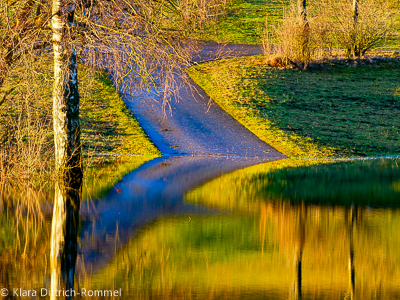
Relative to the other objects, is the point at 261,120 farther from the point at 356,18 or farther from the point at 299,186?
the point at 356,18

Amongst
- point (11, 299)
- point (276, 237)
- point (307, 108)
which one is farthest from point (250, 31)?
point (11, 299)

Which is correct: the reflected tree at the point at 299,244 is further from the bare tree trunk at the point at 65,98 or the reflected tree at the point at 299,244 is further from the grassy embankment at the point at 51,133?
the bare tree trunk at the point at 65,98

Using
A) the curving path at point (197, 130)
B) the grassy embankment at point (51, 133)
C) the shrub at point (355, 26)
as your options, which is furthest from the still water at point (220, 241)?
the shrub at point (355, 26)

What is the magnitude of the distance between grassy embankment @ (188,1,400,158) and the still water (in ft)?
10.2

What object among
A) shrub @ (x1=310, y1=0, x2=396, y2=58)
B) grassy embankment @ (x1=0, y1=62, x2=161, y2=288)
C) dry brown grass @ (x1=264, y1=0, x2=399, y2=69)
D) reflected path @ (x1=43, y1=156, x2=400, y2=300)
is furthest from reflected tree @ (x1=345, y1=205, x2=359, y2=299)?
shrub @ (x1=310, y1=0, x2=396, y2=58)

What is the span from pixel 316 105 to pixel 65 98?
13.1 m

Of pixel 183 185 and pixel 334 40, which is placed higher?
pixel 334 40

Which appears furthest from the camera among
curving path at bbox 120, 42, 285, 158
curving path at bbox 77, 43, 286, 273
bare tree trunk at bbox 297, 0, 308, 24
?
bare tree trunk at bbox 297, 0, 308, 24

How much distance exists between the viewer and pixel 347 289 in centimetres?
651

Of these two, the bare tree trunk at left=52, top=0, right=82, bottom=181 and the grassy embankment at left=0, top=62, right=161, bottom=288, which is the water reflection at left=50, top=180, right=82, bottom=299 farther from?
the bare tree trunk at left=52, top=0, right=82, bottom=181

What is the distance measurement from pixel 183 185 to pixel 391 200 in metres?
4.44

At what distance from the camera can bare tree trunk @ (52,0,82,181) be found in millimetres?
11203

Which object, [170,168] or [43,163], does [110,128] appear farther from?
[43,163]


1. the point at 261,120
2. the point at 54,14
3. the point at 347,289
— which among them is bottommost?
the point at 347,289
